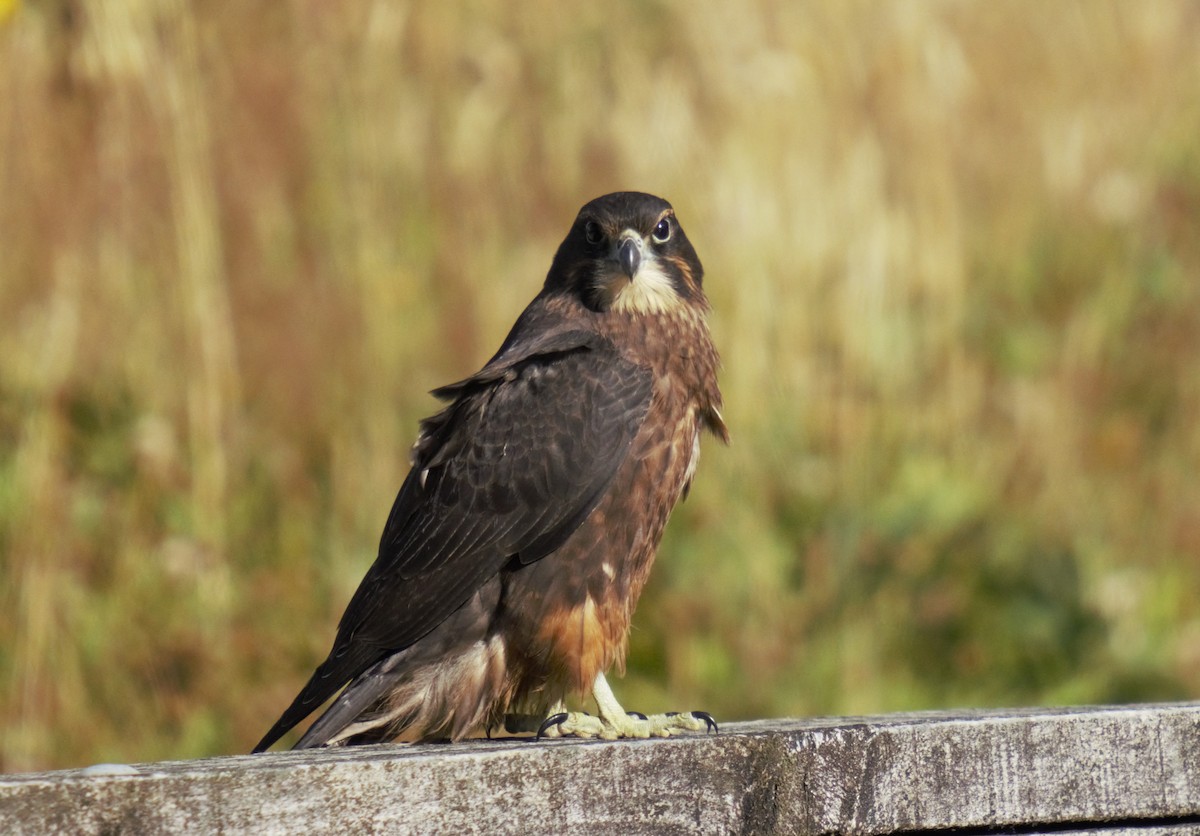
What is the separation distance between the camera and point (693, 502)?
4906 millimetres

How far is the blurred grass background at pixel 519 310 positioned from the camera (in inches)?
175

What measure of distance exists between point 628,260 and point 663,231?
25 cm

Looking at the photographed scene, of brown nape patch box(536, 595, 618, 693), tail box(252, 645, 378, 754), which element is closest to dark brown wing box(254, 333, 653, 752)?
tail box(252, 645, 378, 754)

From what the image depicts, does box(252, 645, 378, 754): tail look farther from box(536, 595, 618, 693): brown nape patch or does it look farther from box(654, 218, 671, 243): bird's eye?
box(654, 218, 671, 243): bird's eye

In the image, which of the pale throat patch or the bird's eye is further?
the bird's eye

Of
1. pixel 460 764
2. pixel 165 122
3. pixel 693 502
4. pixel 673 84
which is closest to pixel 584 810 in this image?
pixel 460 764

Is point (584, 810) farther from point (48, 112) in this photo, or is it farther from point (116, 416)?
point (48, 112)

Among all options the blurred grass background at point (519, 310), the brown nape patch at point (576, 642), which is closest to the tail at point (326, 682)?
the brown nape patch at point (576, 642)

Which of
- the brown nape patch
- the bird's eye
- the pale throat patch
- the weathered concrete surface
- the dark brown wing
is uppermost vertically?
the bird's eye

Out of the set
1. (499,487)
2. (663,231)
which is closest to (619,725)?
(499,487)

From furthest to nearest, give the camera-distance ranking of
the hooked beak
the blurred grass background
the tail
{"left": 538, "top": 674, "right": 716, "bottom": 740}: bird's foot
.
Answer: the blurred grass background < the hooked beak < the tail < {"left": 538, "top": 674, "right": 716, "bottom": 740}: bird's foot

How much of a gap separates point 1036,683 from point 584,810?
10.3ft

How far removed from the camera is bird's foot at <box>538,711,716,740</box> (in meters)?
2.73

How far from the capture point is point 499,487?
3113 millimetres
